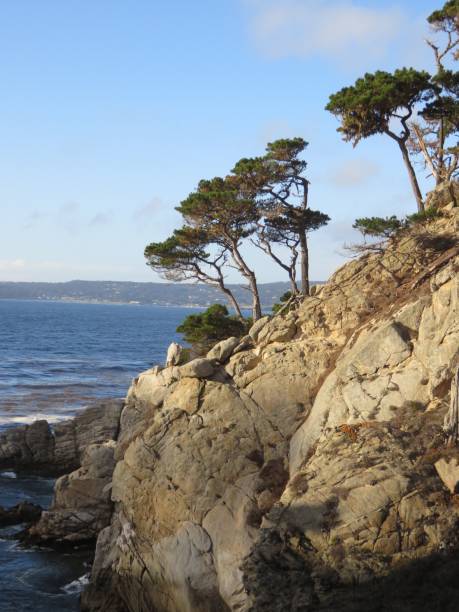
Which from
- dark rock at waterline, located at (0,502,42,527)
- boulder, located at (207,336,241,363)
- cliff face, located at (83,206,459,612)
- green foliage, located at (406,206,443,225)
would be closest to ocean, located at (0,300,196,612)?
dark rock at waterline, located at (0,502,42,527)

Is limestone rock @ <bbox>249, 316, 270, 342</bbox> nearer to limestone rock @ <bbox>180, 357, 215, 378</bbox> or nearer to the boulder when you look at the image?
the boulder

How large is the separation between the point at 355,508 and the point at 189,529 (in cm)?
667

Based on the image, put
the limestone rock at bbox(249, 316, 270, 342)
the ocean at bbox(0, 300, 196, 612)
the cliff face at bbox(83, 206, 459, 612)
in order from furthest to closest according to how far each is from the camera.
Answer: the limestone rock at bbox(249, 316, 270, 342), the ocean at bbox(0, 300, 196, 612), the cliff face at bbox(83, 206, 459, 612)

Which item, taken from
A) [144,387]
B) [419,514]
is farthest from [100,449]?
[419,514]

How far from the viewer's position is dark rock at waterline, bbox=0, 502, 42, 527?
29.5m

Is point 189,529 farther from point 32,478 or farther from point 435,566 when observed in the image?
point 32,478

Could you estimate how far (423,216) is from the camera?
86.2 ft

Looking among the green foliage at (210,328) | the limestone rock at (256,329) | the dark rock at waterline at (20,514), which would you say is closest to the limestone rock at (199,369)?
the limestone rock at (256,329)

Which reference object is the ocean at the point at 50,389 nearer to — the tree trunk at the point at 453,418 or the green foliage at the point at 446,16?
the tree trunk at the point at 453,418

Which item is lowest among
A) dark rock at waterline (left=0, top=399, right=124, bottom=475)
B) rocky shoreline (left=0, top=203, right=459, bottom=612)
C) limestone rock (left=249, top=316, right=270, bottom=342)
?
dark rock at waterline (left=0, top=399, right=124, bottom=475)

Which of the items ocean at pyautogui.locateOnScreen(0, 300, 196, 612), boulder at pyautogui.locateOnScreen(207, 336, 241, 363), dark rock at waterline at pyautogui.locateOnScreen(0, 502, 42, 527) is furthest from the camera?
dark rock at waterline at pyautogui.locateOnScreen(0, 502, 42, 527)

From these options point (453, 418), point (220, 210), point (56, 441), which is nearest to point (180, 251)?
point (220, 210)

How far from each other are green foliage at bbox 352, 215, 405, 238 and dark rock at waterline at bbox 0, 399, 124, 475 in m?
19.4

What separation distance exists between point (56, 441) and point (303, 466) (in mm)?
21611
